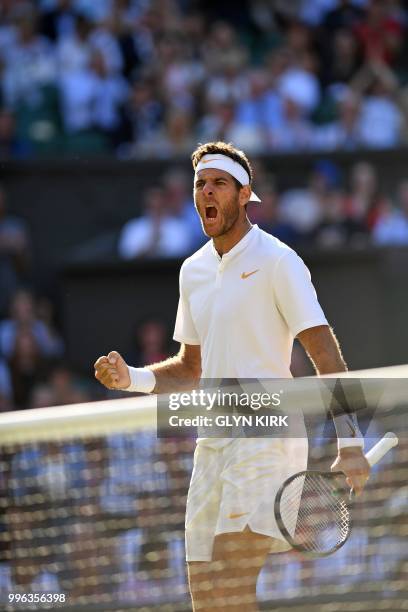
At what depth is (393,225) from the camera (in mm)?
11031

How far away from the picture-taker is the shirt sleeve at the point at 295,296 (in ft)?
15.8

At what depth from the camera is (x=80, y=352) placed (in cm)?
1086

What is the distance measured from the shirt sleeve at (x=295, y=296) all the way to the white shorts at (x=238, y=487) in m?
0.48

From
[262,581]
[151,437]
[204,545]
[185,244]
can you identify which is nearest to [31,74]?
[185,244]

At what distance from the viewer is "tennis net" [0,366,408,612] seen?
19.4ft

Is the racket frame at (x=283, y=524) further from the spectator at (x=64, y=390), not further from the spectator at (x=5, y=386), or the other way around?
the spectator at (x=5, y=386)

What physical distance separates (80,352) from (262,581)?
4972mm

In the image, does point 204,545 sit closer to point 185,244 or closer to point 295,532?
point 295,532

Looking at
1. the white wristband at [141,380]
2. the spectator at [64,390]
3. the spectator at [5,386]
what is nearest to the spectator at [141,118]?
the spectator at [5,386]

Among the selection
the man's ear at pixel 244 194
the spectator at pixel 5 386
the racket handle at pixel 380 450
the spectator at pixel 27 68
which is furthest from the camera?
the spectator at pixel 27 68

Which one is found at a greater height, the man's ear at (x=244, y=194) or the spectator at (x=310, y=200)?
the spectator at (x=310, y=200)

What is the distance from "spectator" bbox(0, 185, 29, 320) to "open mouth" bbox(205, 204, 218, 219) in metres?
6.10

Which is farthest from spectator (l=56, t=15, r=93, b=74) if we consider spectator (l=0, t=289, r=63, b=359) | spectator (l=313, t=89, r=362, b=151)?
spectator (l=0, t=289, r=63, b=359)

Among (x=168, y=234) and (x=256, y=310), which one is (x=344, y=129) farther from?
(x=256, y=310)
